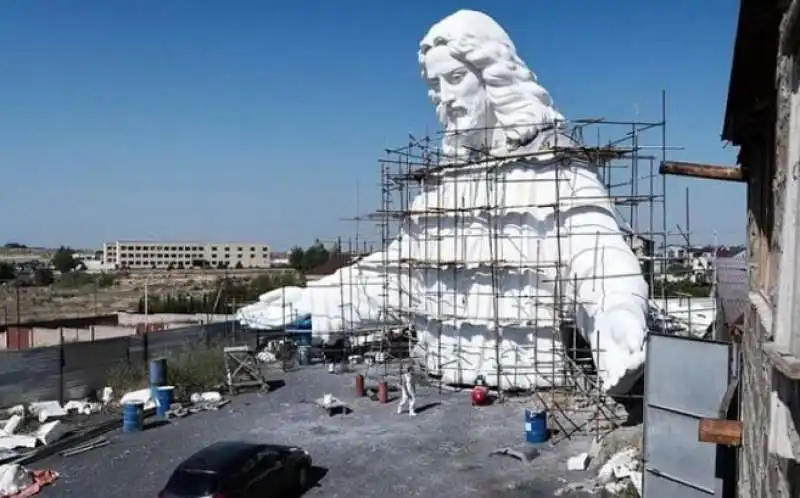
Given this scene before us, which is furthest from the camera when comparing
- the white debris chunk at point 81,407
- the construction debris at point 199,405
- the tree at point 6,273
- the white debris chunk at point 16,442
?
the tree at point 6,273

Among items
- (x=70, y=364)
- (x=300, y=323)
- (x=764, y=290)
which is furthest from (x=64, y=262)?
(x=764, y=290)

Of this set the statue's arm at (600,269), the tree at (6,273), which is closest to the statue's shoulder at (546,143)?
the statue's arm at (600,269)

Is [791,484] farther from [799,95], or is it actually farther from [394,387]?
[394,387]

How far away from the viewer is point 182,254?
14025 centimetres

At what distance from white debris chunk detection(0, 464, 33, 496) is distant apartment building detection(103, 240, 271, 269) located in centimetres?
12231

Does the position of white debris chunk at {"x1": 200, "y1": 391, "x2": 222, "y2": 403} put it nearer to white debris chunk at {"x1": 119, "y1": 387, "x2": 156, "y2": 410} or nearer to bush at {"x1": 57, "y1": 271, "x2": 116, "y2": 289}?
white debris chunk at {"x1": 119, "y1": 387, "x2": 156, "y2": 410}

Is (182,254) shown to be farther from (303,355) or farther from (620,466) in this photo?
(620,466)

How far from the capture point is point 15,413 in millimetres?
17797

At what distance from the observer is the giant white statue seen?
65.9 ft

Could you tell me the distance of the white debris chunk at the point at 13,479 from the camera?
13.2 meters

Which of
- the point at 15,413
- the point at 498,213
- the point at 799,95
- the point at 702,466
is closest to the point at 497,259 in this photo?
the point at 498,213

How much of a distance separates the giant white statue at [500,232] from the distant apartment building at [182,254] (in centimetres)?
11417

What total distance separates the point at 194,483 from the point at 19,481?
419 centimetres

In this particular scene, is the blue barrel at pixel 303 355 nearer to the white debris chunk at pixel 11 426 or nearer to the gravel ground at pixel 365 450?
the gravel ground at pixel 365 450
